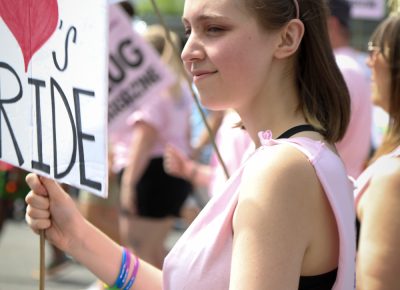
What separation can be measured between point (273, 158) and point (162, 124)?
3.87 metres

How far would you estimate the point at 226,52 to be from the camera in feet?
5.43

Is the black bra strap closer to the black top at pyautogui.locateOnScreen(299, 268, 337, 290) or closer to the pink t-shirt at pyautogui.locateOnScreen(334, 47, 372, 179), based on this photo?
the black top at pyautogui.locateOnScreen(299, 268, 337, 290)

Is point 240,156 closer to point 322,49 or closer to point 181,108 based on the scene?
point 322,49

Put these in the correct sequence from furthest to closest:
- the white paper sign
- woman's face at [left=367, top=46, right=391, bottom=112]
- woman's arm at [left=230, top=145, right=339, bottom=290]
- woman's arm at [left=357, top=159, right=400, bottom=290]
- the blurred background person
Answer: the blurred background person
the white paper sign
woman's face at [left=367, top=46, right=391, bottom=112]
woman's arm at [left=357, top=159, right=400, bottom=290]
woman's arm at [left=230, top=145, right=339, bottom=290]

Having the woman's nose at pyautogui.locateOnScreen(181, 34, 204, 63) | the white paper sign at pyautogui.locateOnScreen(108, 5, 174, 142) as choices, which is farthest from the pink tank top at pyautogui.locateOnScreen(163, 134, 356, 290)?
the white paper sign at pyautogui.locateOnScreen(108, 5, 174, 142)

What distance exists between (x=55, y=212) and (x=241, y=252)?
2.29ft

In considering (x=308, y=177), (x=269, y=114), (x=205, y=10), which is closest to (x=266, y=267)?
(x=308, y=177)

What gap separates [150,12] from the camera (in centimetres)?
1764

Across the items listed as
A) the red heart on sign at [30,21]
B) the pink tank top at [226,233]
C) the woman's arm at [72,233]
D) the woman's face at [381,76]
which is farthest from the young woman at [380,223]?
the red heart on sign at [30,21]

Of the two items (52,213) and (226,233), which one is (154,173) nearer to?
(52,213)

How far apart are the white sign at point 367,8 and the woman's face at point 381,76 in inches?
162

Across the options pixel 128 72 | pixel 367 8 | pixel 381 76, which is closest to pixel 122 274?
pixel 381 76

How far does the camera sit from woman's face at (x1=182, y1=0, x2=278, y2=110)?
1.66m

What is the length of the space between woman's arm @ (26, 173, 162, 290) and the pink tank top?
0.41 m
